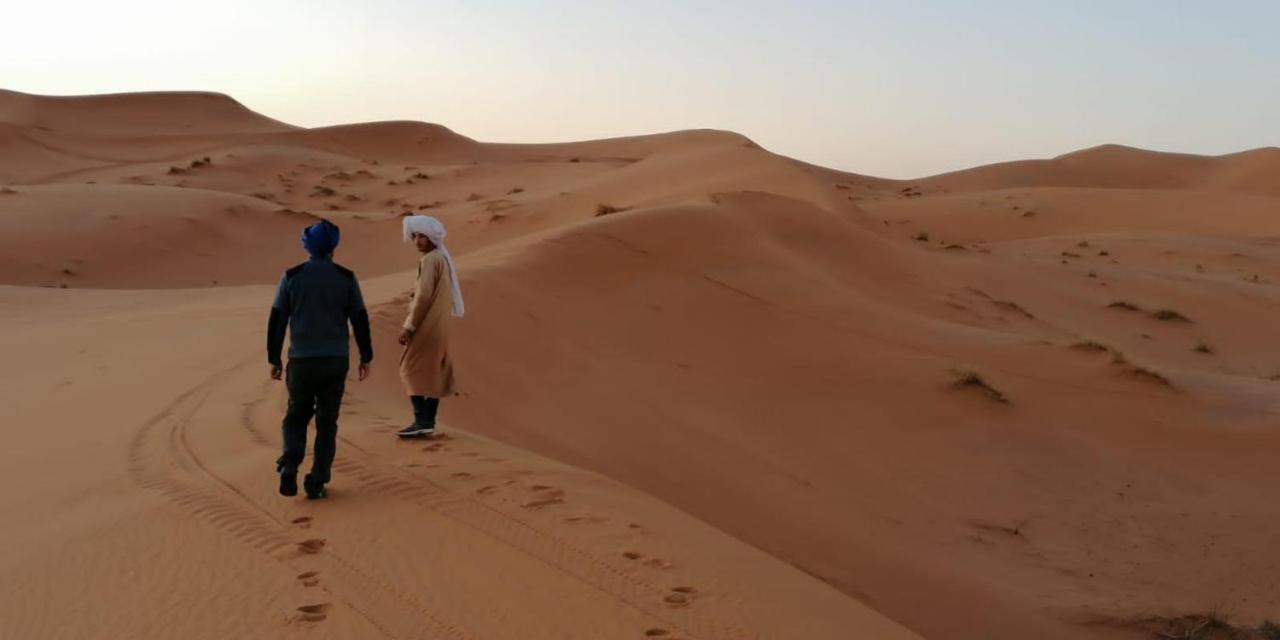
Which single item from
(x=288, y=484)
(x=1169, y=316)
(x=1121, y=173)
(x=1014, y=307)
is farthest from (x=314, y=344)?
(x=1121, y=173)

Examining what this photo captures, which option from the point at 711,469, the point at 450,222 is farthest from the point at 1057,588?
the point at 450,222

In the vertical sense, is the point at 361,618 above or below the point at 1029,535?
above

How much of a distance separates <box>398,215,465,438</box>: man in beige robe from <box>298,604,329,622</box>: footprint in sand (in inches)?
97.8

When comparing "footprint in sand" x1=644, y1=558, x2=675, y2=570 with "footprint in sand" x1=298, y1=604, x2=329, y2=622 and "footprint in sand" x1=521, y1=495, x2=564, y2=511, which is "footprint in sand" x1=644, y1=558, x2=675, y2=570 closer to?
"footprint in sand" x1=521, y1=495, x2=564, y2=511

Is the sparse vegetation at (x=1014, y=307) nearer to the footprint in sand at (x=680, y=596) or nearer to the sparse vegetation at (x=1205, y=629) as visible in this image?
the sparse vegetation at (x=1205, y=629)

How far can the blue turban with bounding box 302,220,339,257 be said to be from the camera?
5188 millimetres

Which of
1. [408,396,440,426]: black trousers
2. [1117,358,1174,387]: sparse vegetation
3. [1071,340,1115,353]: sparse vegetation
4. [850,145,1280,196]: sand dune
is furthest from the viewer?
[850,145,1280,196]: sand dune

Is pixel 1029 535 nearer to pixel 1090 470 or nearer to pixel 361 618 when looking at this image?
pixel 1090 470

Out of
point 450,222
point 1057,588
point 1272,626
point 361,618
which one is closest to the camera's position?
point 361,618

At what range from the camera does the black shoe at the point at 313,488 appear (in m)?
5.27

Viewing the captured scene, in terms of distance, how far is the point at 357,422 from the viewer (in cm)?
703

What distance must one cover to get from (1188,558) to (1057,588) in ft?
5.07

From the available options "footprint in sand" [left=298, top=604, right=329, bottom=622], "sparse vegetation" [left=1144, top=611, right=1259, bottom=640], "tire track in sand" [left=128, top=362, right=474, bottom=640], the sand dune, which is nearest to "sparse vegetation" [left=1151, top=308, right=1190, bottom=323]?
"sparse vegetation" [left=1144, top=611, right=1259, bottom=640]

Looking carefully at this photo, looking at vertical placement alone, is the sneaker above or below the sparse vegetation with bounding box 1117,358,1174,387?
above
